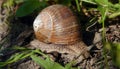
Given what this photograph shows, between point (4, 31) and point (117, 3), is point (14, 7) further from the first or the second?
point (117, 3)

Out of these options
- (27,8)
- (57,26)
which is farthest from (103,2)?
(27,8)

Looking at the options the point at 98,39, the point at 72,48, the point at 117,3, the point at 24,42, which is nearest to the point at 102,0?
the point at 117,3

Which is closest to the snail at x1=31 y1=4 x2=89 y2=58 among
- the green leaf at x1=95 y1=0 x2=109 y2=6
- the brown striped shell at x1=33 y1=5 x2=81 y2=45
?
the brown striped shell at x1=33 y1=5 x2=81 y2=45

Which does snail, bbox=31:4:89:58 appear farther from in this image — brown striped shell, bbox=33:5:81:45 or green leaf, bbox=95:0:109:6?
green leaf, bbox=95:0:109:6

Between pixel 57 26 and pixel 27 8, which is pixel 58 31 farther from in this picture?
pixel 27 8

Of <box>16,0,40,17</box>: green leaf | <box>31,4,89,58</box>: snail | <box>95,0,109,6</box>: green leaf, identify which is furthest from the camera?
<box>16,0,40,17</box>: green leaf

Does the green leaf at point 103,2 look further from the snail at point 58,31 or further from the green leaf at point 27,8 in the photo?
the green leaf at point 27,8

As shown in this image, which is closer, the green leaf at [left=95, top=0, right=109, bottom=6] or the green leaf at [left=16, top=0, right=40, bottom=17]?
the green leaf at [left=95, top=0, right=109, bottom=6]
